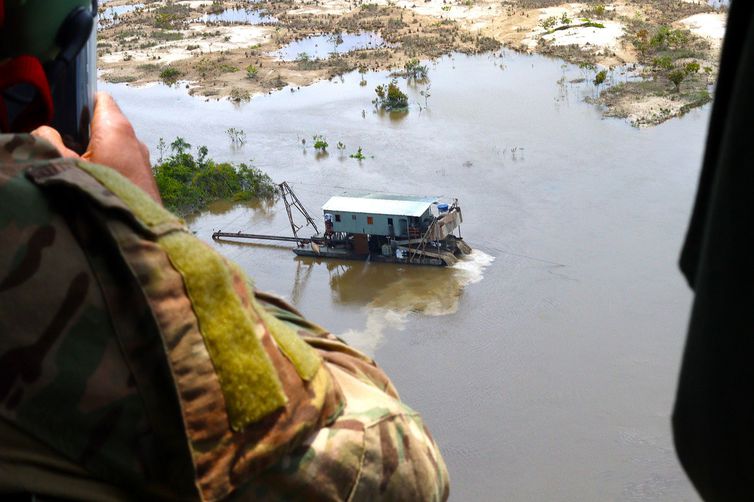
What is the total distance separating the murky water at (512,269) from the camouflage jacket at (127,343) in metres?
9.35

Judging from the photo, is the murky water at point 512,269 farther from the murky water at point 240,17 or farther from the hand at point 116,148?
the hand at point 116,148

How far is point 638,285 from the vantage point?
1384 centimetres

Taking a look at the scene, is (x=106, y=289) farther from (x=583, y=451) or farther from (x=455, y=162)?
(x=455, y=162)

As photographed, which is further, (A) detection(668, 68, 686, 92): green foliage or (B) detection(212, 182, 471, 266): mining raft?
(A) detection(668, 68, 686, 92): green foliage

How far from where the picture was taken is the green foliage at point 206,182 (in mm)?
18172

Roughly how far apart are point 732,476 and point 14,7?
129 centimetres

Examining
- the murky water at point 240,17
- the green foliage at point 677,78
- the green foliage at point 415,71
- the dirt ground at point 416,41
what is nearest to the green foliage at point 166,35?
the dirt ground at point 416,41

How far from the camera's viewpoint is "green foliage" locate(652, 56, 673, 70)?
73.0 ft

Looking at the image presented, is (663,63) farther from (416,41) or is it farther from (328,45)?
(328,45)

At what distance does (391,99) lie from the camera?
22094 mm

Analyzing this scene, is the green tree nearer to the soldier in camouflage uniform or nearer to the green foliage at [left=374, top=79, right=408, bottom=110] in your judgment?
the green foliage at [left=374, top=79, right=408, bottom=110]

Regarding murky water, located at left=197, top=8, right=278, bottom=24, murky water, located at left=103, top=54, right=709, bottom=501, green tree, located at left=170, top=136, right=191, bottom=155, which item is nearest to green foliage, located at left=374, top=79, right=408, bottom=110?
murky water, located at left=103, top=54, right=709, bottom=501

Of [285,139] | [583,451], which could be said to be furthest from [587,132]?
[583,451]

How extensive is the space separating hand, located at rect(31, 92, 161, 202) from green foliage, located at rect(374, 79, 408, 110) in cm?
2030
